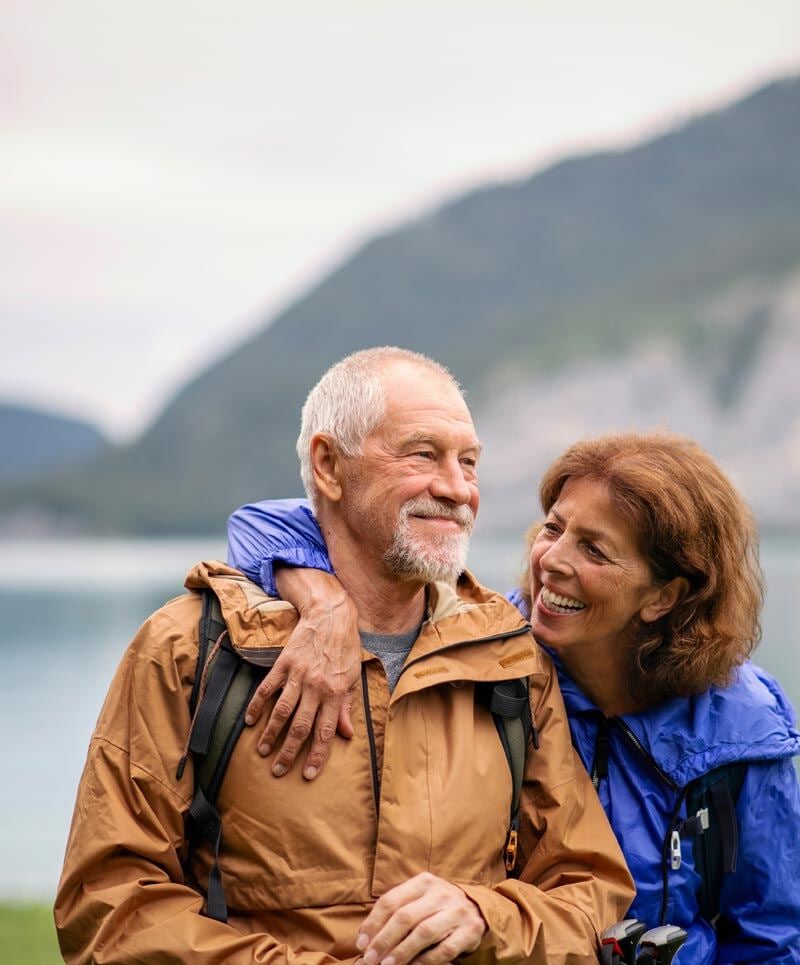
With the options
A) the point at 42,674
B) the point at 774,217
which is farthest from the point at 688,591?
the point at 774,217

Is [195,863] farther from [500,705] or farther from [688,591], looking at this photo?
[688,591]

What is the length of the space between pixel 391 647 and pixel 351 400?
774 millimetres

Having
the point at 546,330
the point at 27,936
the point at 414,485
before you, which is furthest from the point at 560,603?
the point at 546,330

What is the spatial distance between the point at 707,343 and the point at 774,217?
49.9 meters

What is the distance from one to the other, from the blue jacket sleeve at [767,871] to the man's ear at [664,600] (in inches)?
22.1

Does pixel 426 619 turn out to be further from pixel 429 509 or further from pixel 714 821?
pixel 714 821

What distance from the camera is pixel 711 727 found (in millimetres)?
4070

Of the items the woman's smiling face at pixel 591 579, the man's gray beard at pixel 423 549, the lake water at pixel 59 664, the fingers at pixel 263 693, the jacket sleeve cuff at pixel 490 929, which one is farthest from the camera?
the lake water at pixel 59 664

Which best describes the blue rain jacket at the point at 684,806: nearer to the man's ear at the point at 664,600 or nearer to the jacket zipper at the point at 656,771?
the jacket zipper at the point at 656,771

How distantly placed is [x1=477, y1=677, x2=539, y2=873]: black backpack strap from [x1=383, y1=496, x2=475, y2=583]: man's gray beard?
38cm

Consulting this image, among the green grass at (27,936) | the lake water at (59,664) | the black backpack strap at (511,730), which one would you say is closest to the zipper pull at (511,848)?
the black backpack strap at (511,730)

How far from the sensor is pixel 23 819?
51.3ft

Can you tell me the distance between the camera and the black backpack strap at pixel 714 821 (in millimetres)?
3979

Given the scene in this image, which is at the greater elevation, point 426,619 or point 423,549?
point 423,549
